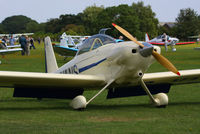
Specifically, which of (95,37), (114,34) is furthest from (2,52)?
(114,34)

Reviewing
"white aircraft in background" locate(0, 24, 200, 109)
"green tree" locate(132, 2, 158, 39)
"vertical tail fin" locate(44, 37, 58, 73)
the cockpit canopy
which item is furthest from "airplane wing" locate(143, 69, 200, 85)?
"green tree" locate(132, 2, 158, 39)

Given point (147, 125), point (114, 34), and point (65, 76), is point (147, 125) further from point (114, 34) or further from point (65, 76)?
point (114, 34)

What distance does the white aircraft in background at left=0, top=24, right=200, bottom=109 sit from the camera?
26.8ft

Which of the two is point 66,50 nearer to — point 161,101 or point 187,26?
point 161,101

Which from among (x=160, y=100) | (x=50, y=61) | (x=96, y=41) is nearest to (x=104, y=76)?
(x=96, y=41)

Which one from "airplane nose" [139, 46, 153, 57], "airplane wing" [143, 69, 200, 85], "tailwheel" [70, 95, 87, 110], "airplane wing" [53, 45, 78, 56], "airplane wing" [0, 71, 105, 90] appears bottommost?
"airplane wing" [53, 45, 78, 56]

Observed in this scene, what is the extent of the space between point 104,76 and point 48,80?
1.18 meters

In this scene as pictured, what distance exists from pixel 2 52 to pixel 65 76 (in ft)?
65.2

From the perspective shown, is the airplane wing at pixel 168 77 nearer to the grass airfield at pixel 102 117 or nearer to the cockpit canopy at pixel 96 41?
the grass airfield at pixel 102 117

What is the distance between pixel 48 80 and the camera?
846cm

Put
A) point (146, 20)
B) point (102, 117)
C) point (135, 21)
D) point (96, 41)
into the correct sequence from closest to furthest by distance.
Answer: point (102, 117) → point (96, 41) → point (135, 21) → point (146, 20)

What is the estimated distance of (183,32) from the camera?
121125mm

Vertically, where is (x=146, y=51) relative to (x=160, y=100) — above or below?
above

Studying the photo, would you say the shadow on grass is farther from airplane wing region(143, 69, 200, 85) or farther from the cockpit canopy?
the cockpit canopy
